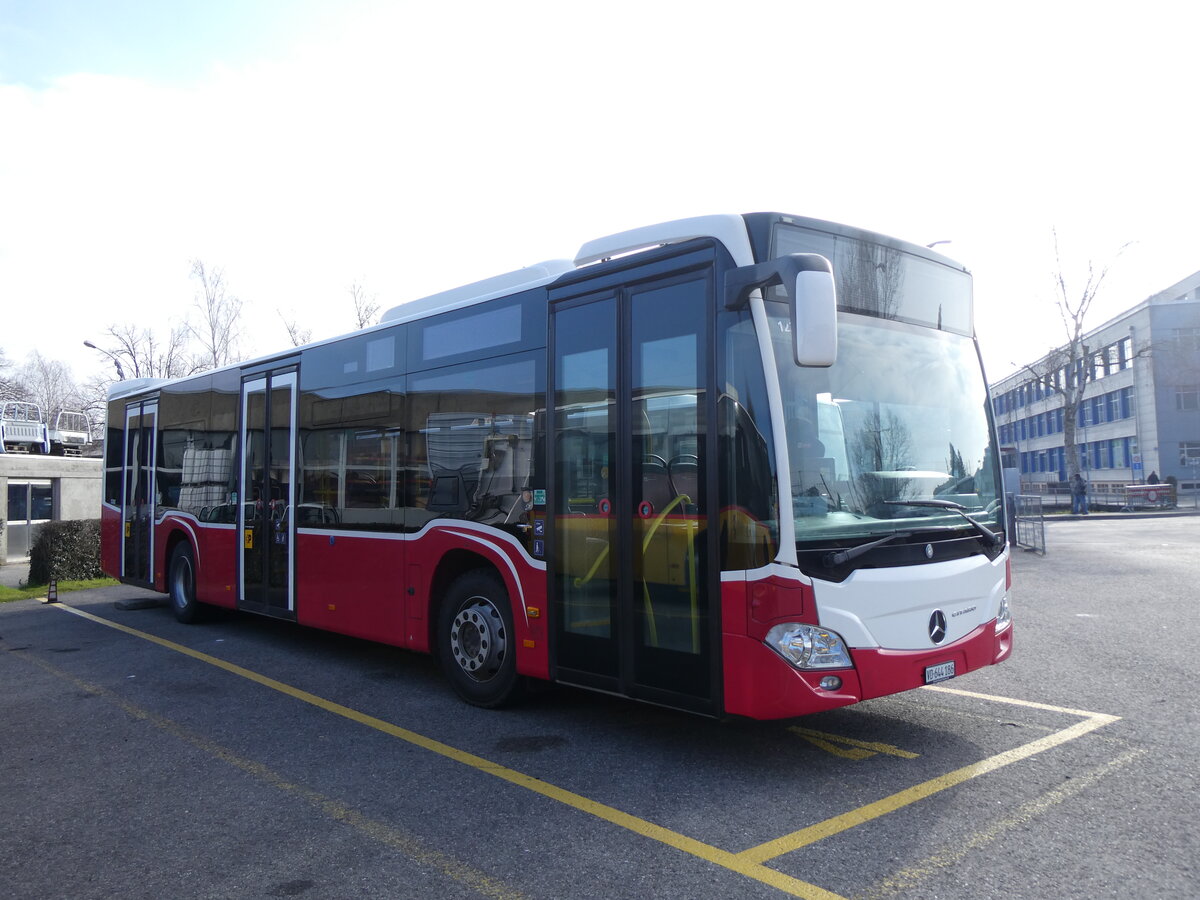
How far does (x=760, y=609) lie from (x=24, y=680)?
7240 mm

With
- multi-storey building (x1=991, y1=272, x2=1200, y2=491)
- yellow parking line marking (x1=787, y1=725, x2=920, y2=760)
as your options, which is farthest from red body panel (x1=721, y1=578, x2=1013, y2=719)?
multi-storey building (x1=991, y1=272, x2=1200, y2=491)

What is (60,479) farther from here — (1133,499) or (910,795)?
(1133,499)

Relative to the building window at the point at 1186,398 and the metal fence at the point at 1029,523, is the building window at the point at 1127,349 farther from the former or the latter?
the metal fence at the point at 1029,523

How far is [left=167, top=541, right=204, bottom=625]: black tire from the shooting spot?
11.1m

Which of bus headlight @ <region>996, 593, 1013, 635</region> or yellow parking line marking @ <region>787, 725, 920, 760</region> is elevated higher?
bus headlight @ <region>996, 593, 1013, 635</region>

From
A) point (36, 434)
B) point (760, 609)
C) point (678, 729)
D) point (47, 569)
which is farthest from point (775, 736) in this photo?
point (36, 434)

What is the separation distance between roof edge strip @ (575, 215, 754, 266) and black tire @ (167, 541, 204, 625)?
756 cm

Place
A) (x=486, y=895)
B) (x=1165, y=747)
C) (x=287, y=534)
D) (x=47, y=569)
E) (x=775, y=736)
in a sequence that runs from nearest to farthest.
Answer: (x=486, y=895) < (x=1165, y=747) < (x=775, y=736) < (x=287, y=534) < (x=47, y=569)

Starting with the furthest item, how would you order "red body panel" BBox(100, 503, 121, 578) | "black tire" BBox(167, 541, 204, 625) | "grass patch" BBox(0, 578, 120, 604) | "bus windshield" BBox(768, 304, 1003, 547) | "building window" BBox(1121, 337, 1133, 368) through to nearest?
"building window" BBox(1121, 337, 1133, 368) < "grass patch" BBox(0, 578, 120, 604) < "red body panel" BBox(100, 503, 121, 578) < "black tire" BBox(167, 541, 204, 625) < "bus windshield" BBox(768, 304, 1003, 547)

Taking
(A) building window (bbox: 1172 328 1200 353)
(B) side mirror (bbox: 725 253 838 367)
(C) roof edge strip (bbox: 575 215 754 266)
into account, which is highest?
(A) building window (bbox: 1172 328 1200 353)

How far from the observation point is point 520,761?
5.38 meters

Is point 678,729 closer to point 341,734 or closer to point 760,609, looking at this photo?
point 760,609

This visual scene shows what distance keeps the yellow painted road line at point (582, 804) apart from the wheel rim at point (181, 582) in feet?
12.3

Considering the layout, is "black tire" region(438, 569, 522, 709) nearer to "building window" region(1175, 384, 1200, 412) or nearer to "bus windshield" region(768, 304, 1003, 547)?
"bus windshield" region(768, 304, 1003, 547)
